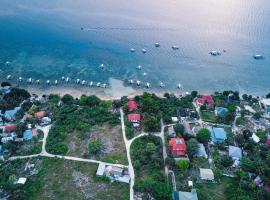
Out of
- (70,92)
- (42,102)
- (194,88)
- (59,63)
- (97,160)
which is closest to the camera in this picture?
(97,160)

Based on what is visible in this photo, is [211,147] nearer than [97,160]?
No

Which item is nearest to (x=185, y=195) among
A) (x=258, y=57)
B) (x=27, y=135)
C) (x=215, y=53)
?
(x=27, y=135)

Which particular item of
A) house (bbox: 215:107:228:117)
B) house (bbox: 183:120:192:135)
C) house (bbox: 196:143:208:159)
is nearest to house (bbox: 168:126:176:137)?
house (bbox: 183:120:192:135)

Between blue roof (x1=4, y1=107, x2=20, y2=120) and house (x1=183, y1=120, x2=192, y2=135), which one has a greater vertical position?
blue roof (x1=4, y1=107, x2=20, y2=120)

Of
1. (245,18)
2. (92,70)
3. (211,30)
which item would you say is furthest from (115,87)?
(245,18)

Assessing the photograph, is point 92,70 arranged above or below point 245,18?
below

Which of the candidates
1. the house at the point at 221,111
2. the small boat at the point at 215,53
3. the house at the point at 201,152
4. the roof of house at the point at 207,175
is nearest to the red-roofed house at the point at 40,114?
the house at the point at 201,152

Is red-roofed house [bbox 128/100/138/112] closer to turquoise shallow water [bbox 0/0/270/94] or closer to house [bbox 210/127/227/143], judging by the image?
turquoise shallow water [bbox 0/0/270/94]

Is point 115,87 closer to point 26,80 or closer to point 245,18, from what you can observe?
point 26,80
